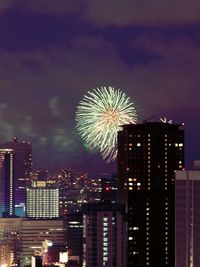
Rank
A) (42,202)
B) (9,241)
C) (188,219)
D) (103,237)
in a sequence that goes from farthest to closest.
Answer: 1. (42,202)
2. (9,241)
3. (103,237)
4. (188,219)

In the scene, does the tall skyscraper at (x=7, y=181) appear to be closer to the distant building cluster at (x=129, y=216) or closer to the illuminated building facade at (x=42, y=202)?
the illuminated building facade at (x=42, y=202)

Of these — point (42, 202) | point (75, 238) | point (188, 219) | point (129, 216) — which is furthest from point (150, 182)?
point (42, 202)

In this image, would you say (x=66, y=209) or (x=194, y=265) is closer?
(x=194, y=265)

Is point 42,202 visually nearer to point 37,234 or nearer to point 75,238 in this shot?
point 37,234

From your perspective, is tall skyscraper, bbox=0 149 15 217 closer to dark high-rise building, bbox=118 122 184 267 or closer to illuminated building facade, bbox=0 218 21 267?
illuminated building facade, bbox=0 218 21 267

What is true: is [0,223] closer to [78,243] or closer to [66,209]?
[66,209]

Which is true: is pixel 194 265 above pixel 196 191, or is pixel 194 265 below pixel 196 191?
below

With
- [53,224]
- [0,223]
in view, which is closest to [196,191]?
[53,224]
